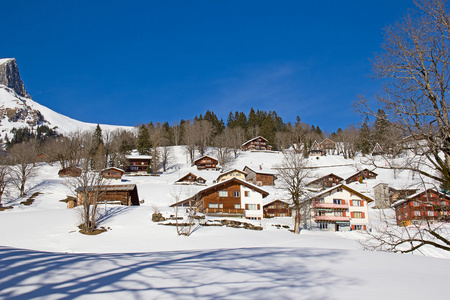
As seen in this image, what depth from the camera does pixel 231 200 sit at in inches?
1804

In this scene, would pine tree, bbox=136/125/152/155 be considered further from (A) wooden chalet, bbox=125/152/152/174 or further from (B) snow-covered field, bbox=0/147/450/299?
(B) snow-covered field, bbox=0/147/450/299

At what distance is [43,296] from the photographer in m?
3.96

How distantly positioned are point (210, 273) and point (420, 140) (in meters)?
7.36

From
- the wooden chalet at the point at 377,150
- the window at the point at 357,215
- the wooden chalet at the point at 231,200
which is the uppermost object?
the wooden chalet at the point at 377,150

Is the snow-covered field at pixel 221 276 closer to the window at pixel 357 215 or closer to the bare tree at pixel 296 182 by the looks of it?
the bare tree at pixel 296 182

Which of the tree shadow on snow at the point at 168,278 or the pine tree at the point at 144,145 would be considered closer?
the tree shadow on snow at the point at 168,278

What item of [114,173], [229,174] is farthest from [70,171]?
[229,174]

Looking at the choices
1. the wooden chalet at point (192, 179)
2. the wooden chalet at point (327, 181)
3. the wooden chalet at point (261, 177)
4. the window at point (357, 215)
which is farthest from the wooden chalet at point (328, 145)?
the window at point (357, 215)

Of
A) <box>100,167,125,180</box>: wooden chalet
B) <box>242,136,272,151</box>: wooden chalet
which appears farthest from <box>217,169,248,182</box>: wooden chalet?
→ <box>242,136,272,151</box>: wooden chalet

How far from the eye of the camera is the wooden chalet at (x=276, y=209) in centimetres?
5741

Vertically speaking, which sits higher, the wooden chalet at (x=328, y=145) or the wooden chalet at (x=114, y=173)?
the wooden chalet at (x=328, y=145)

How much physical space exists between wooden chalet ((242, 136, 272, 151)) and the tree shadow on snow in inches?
4526

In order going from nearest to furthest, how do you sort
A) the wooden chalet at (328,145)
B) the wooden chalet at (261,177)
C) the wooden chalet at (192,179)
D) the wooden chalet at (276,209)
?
the wooden chalet at (276,209) < the wooden chalet at (192,179) < the wooden chalet at (261,177) < the wooden chalet at (328,145)

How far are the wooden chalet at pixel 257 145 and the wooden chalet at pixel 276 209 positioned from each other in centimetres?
6363
